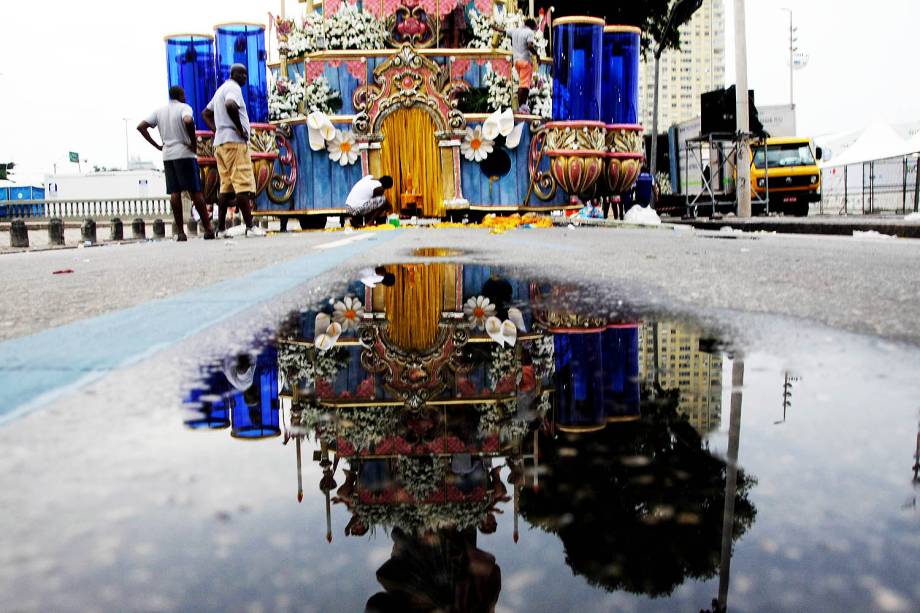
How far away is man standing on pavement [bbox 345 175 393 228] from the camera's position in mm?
14547

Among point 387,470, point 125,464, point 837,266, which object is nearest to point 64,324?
point 125,464

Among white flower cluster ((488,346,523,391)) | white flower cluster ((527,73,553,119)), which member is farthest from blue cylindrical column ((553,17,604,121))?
white flower cluster ((488,346,523,391))

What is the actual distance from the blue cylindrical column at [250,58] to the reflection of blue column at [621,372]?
14746mm

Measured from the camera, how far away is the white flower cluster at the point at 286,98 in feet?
51.6

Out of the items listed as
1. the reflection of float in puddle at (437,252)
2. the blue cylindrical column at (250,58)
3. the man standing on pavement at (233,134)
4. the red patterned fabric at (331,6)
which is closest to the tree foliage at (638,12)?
the red patterned fabric at (331,6)

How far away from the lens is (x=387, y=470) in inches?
48.7

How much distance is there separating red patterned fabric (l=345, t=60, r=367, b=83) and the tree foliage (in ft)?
33.9

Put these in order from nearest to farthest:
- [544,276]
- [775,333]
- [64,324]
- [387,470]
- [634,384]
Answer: [387,470], [634,384], [775,333], [64,324], [544,276]

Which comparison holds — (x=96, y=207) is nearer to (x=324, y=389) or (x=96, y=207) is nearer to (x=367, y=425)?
(x=324, y=389)

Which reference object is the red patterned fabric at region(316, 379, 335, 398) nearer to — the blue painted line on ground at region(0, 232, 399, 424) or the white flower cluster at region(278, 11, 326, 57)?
the blue painted line on ground at region(0, 232, 399, 424)

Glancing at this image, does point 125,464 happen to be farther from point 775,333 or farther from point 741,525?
point 775,333

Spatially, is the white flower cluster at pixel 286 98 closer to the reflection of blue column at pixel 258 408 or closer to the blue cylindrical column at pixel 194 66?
the blue cylindrical column at pixel 194 66

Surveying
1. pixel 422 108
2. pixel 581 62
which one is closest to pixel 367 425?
pixel 581 62

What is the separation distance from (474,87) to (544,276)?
1202 cm
